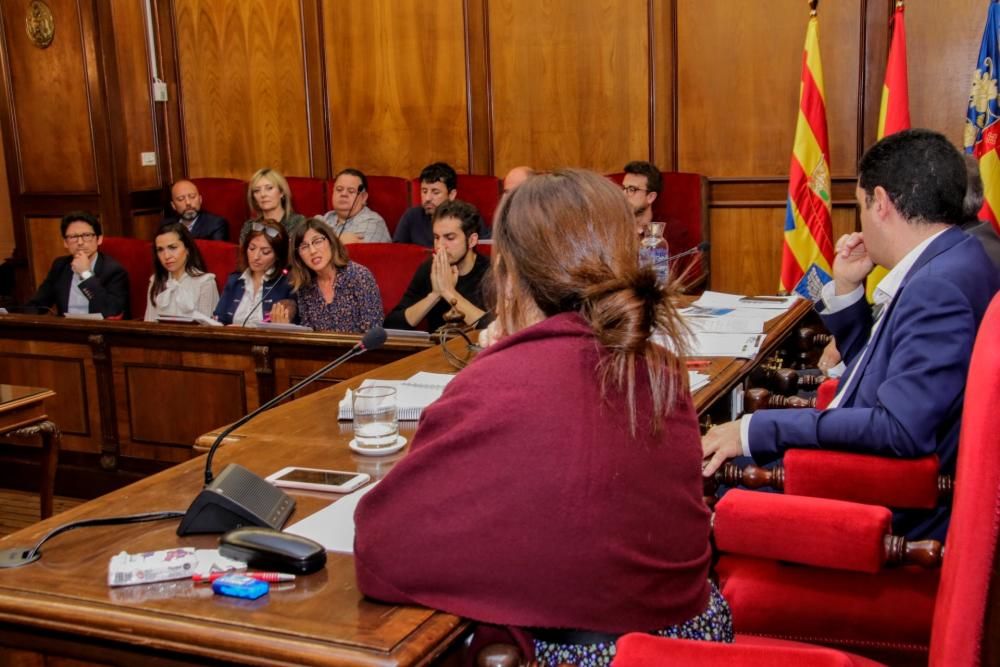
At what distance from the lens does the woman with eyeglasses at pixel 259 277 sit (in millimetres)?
4176

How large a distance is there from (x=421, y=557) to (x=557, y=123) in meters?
→ 4.92

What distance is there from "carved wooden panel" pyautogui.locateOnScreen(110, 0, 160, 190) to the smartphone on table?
17.3ft

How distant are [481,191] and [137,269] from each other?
5.95 ft

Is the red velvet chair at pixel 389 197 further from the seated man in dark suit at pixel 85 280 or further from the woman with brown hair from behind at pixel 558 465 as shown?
the woman with brown hair from behind at pixel 558 465

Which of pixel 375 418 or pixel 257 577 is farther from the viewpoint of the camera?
pixel 375 418

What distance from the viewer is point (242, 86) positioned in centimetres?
670

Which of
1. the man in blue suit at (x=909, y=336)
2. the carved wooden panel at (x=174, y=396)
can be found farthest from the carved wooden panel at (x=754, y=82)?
the man in blue suit at (x=909, y=336)

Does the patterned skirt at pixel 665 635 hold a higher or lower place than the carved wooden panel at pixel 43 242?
lower

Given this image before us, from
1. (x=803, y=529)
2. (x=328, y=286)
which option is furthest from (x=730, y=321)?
(x=328, y=286)

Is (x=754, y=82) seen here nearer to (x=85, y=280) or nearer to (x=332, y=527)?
(x=85, y=280)

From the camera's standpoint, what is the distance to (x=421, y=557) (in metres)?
1.21

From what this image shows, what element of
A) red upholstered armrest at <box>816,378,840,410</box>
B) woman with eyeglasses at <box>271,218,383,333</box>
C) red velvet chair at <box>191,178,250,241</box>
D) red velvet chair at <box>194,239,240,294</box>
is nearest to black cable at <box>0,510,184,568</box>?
red upholstered armrest at <box>816,378,840,410</box>

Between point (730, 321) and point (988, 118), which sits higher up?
point (988, 118)

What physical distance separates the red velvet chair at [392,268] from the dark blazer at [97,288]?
1.28 meters
